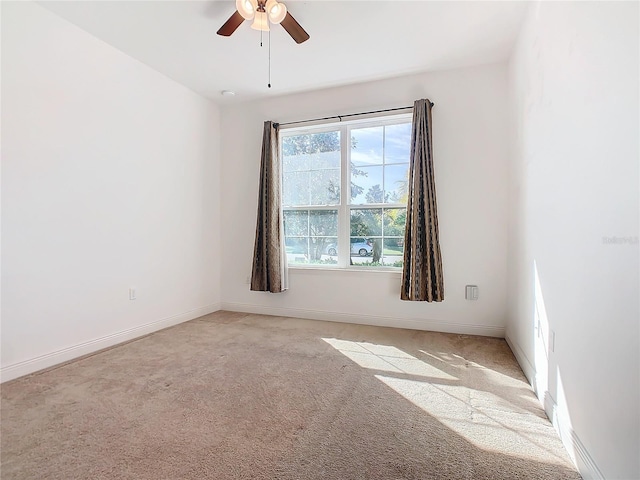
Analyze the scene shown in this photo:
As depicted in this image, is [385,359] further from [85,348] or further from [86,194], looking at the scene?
[86,194]

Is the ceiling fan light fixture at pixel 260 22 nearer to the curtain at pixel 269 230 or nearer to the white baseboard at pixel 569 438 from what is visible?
the curtain at pixel 269 230

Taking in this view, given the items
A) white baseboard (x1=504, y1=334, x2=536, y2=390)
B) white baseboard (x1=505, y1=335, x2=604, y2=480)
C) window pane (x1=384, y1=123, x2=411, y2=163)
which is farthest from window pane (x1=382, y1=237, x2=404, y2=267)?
white baseboard (x1=505, y1=335, x2=604, y2=480)

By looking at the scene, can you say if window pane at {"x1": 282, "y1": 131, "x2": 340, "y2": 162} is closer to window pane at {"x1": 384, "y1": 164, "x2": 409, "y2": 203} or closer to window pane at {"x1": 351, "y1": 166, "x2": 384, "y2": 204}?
window pane at {"x1": 351, "y1": 166, "x2": 384, "y2": 204}

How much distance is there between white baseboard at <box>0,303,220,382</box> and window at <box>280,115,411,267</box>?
1441 millimetres

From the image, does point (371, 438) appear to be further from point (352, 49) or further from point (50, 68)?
point (50, 68)

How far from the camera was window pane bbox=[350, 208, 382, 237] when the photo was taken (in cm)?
366

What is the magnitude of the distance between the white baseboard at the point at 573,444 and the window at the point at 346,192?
1.99 metres

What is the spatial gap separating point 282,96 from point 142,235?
2199 millimetres

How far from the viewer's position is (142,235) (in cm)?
326

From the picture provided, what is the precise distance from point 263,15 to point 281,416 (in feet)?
8.47

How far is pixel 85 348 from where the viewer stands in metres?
2.73

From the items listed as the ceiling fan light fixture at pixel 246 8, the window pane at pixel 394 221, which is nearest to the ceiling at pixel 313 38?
the ceiling fan light fixture at pixel 246 8

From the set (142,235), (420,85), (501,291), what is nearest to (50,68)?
(142,235)

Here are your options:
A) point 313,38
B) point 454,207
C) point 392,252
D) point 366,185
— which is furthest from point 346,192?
point 313,38
